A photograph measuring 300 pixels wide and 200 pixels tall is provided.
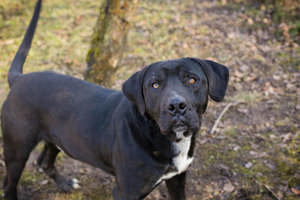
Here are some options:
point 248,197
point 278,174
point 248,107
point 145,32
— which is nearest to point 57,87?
point 248,197

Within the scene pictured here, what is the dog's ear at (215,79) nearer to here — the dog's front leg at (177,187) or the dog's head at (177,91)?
the dog's head at (177,91)

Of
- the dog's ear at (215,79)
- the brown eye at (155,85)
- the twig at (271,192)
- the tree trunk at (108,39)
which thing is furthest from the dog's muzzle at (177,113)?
the tree trunk at (108,39)

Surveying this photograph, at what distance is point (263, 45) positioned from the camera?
7.23 metres

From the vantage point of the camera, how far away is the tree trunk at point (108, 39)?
4534mm

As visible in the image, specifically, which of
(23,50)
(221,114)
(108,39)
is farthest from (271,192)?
(23,50)

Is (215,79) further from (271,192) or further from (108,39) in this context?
(108,39)

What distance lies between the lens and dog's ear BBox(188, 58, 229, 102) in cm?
275

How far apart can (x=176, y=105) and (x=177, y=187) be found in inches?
52.3

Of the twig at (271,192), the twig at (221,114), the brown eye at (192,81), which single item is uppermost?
the brown eye at (192,81)

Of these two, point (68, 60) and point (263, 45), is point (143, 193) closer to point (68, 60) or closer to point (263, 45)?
point (68, 60)

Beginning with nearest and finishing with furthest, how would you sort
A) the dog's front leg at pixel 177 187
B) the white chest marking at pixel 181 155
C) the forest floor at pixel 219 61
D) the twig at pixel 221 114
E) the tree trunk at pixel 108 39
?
1. the white chest marking at pixel 181 155
2. the dog's front leg at pixel 177 187
3. the forest floor at pixel 219 61
4. the tree trunk at pixel 108 39
5. the twig at pixel 221 114

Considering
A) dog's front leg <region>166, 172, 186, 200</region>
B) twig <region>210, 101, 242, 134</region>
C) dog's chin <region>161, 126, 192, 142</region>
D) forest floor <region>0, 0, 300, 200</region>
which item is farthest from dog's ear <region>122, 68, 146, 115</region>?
twig <region>210, 101, 242, 134</region>

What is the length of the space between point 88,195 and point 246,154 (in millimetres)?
2318

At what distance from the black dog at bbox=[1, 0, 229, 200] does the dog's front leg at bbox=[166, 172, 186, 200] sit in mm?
11
